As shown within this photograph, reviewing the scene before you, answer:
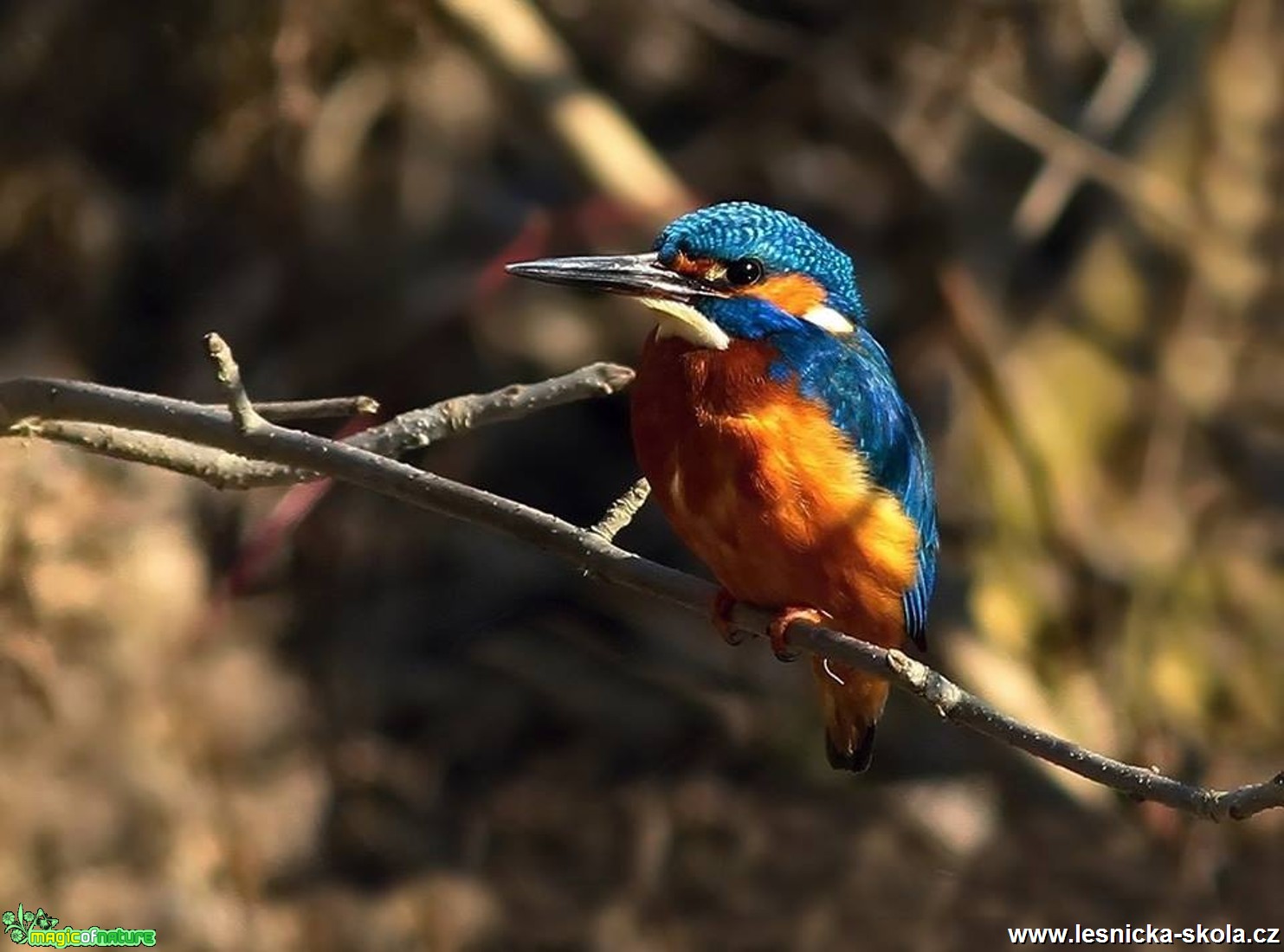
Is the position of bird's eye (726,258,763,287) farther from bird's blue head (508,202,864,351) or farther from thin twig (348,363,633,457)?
thin twig (348,363,633,457)

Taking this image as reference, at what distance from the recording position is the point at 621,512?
7.82 feet

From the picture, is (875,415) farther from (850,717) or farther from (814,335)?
(850,717)

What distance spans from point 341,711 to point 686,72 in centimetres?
209

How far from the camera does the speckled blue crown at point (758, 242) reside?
8.82 ft

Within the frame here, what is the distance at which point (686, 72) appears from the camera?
5.42 m

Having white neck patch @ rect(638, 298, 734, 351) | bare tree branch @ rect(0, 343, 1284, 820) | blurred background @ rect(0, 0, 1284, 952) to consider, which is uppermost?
blurred background @ rect(0, 0, 1284, 952)

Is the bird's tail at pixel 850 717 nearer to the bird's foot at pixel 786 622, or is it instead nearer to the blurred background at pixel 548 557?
the bird's foot at pixel 786 622

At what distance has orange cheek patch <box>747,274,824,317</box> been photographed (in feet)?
9.02

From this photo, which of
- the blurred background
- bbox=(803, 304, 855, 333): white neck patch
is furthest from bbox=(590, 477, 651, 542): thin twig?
the blurred background

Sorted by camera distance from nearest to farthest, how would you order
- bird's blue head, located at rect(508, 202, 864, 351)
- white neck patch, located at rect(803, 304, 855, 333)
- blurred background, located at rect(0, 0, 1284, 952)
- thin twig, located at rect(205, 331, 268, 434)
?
thin twig, located at rect(205, 331, 268, 434) → bird's blue head, located at rect(508, 202, 864, 351) → white neck patch, located at rect(803, 304, 855, 333) → blurred background, located at rect(0, 0, 1284, 952)

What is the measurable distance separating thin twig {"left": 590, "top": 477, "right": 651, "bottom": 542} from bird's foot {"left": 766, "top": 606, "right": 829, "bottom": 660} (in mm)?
253

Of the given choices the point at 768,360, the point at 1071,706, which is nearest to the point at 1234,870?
the point at 1071,706

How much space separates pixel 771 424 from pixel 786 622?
0.91ft

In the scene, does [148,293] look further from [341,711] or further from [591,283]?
[591,283]
